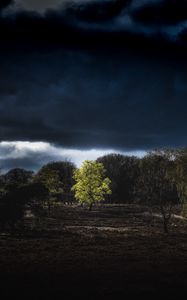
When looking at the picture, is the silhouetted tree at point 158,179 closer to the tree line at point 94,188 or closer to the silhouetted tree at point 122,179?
the tree line at point 94,188

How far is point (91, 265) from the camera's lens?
115 ft

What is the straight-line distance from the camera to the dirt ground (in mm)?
26250

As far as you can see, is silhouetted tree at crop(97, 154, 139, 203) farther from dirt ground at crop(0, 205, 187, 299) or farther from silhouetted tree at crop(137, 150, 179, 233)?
dirt ground at crop(0, 205, 187, 299)

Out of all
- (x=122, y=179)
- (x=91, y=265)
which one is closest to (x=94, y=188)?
(x=122, y=179)

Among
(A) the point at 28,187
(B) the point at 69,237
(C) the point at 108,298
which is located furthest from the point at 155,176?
(C) the point at 108,298

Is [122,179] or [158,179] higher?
[122,179]

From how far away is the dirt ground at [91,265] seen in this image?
26.2 metres

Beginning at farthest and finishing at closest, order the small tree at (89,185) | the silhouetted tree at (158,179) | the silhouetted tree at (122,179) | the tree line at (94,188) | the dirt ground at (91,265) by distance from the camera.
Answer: the silhouetted tree at (122,179), the small tree at (89,185), the silhouetted tree at (158,179), the tree line at (94,188), the dirt ground at (91,265)

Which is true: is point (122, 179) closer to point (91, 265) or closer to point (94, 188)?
point (94, 188)

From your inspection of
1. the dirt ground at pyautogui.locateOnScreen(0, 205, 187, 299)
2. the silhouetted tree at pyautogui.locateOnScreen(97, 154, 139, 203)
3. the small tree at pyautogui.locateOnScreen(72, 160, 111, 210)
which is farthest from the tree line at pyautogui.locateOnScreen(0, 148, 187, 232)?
the silhouetted tree at pyautogui.locateOnScreen(97, 154, 139, 203)

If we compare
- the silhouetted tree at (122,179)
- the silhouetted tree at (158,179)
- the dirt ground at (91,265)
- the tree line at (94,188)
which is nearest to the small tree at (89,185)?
the tree line at (94,188)

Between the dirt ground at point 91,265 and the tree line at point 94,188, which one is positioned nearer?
the dirt ground at point 91,265

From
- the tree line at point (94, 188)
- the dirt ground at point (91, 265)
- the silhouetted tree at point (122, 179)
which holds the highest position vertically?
the silhouetted tree at point (122, 179)

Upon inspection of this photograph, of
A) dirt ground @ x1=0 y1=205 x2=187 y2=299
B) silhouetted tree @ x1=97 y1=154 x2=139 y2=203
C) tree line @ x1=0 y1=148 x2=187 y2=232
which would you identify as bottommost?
dirt ground @ x1=0 y1=205 x2=187 y2=299
